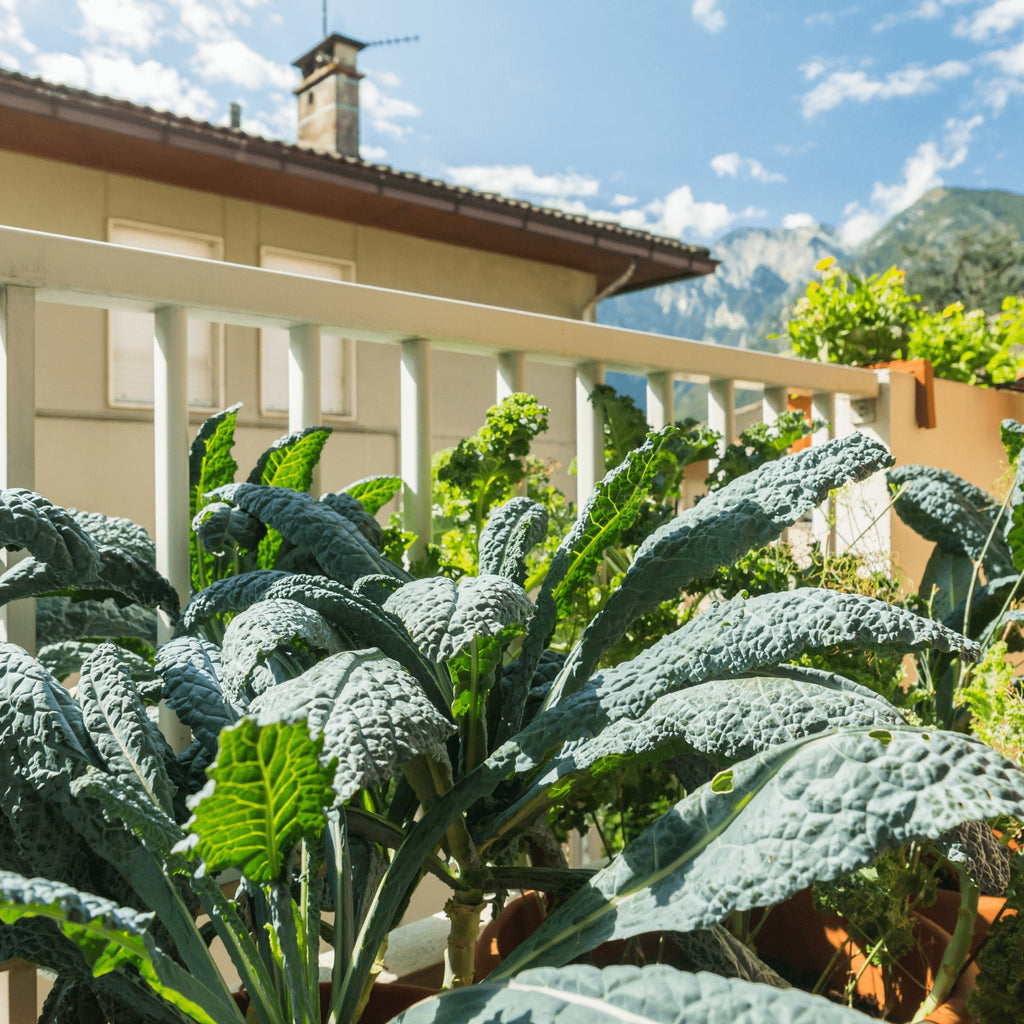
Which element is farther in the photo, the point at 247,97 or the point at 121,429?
the point at 247,97

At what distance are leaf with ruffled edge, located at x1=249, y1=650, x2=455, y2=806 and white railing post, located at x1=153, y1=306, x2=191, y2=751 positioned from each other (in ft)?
1.39

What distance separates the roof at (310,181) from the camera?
491cm

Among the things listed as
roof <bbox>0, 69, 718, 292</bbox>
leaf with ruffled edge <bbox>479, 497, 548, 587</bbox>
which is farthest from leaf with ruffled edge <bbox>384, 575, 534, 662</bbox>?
roof <bbox>0, 69, 718, 292</bbox>

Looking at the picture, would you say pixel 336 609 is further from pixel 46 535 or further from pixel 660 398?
pixel 660 398

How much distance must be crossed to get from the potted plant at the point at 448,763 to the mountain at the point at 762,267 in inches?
2447

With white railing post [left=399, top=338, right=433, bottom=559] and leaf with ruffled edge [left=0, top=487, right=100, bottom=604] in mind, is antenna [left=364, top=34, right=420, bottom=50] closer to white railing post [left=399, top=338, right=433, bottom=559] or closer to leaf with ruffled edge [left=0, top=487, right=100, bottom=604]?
white railing post [left=399, top=338, right=433, bottom=559]

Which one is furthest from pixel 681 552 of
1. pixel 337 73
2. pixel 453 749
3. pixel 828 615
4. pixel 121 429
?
pixel 337 73

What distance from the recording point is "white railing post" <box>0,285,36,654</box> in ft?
2.84

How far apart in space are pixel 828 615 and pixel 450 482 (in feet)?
2.15

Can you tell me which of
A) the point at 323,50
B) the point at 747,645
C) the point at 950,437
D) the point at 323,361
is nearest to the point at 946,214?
the point at 323,50

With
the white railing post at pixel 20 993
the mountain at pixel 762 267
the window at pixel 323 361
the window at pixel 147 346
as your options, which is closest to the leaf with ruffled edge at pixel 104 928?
the white railing post at pixel 20 993

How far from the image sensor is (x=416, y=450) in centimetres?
120

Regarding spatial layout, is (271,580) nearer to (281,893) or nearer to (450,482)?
(281,893)

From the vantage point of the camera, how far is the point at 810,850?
51 cm
